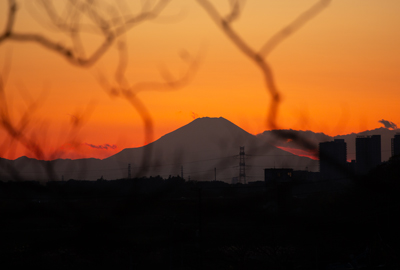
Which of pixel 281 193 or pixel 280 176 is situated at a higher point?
pixel 281 193

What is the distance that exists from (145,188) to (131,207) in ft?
0.74

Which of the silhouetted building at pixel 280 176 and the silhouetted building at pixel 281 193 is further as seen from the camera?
the silhouetted building at pixel 280 176

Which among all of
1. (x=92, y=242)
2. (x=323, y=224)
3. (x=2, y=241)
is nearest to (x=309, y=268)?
(x=2, y=241)

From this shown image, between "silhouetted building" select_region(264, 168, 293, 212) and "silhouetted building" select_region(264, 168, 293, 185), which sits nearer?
"silhouetted building" select_region(264, 168, 293, 212)

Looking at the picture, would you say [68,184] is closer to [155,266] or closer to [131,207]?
[131,207]

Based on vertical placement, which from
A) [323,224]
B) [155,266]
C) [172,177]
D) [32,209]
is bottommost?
[155,266]

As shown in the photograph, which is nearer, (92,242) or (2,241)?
(92,242)

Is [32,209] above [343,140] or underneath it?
underneath

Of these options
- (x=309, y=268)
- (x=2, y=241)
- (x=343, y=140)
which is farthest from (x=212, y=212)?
(x=2, y=241)

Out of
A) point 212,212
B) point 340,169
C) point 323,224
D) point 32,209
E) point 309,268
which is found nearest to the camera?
point 340,169

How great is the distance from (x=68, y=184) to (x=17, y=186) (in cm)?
27

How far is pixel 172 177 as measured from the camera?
2.42 metres

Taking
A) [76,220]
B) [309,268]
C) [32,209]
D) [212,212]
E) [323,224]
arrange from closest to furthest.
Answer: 1. [76,220]
2. [32,209]
3. [212,212]
4. [323,224]
5. [309,268]

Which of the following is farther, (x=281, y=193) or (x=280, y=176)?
(x=280, y=176)
